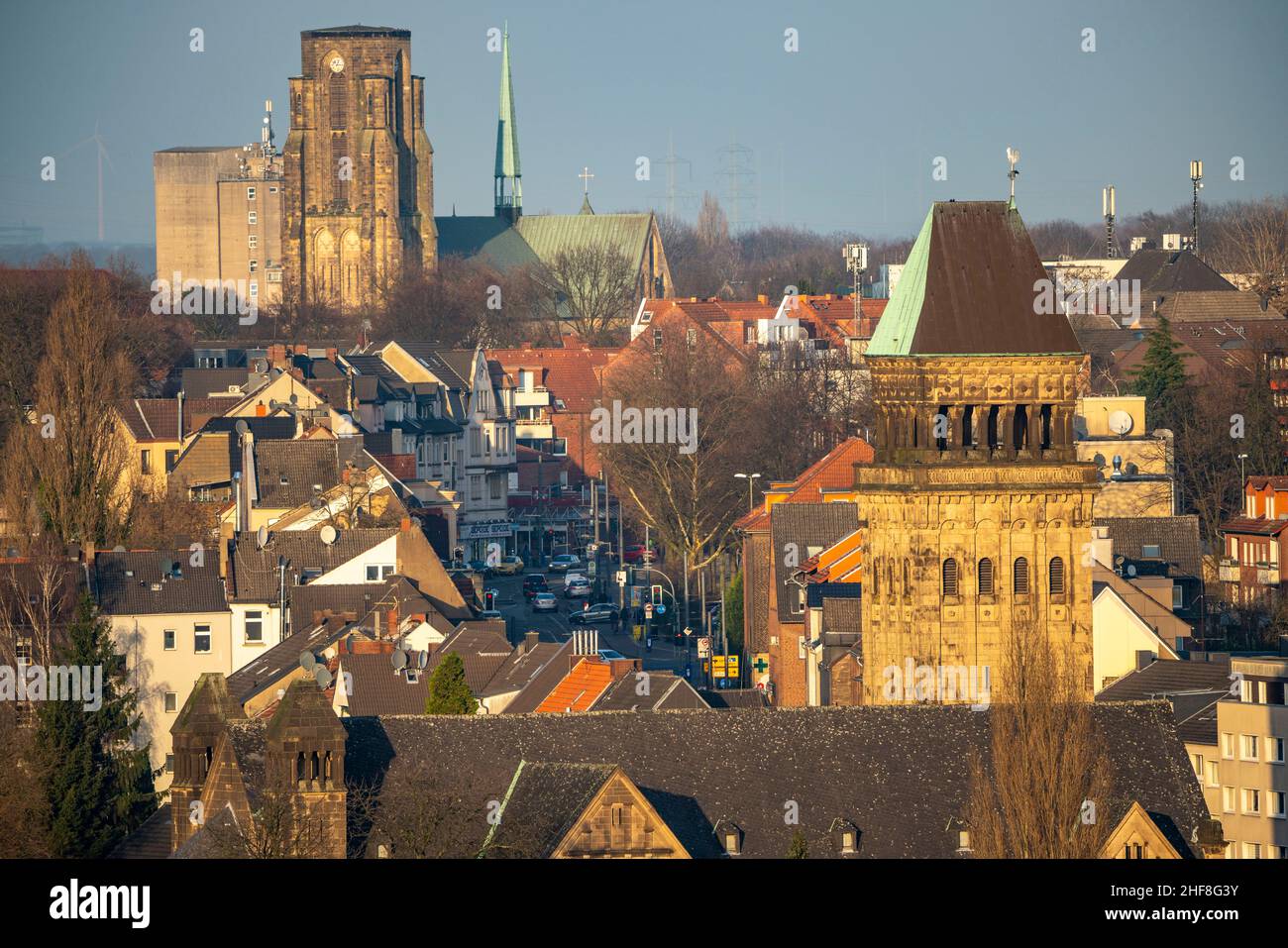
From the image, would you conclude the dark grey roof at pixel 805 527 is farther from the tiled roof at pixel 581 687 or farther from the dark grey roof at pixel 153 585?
the tiled roof at pixel 581 687

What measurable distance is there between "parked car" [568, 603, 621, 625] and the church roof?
146 ft

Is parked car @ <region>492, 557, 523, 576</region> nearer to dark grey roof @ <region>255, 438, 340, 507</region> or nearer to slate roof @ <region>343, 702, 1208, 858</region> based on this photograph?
dark grey roof @ <region>255, 438, 340, 507</region>

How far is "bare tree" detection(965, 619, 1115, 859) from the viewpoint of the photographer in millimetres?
41688

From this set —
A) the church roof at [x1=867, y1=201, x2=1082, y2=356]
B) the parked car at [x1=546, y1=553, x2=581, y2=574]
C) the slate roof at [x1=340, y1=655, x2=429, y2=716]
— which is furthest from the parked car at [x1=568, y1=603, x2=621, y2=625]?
the church roof at [x1=867, y1=201, x2=1082, y2=356]

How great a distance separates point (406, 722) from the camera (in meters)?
45.1

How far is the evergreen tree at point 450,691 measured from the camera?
55906 millimetres

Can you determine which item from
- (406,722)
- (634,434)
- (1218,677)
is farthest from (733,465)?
(406,722)

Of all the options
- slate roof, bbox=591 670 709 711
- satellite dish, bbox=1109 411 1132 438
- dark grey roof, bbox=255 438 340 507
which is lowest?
slate roof, bbox=591 670 709 711

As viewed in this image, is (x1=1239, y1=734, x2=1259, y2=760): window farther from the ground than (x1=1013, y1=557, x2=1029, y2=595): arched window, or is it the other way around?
(x1=1013, y1=557, x2=1029, y2=595): arched window

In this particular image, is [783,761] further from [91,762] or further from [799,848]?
[91,762]

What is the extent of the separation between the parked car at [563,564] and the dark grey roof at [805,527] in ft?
124

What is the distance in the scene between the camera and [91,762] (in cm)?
6141
